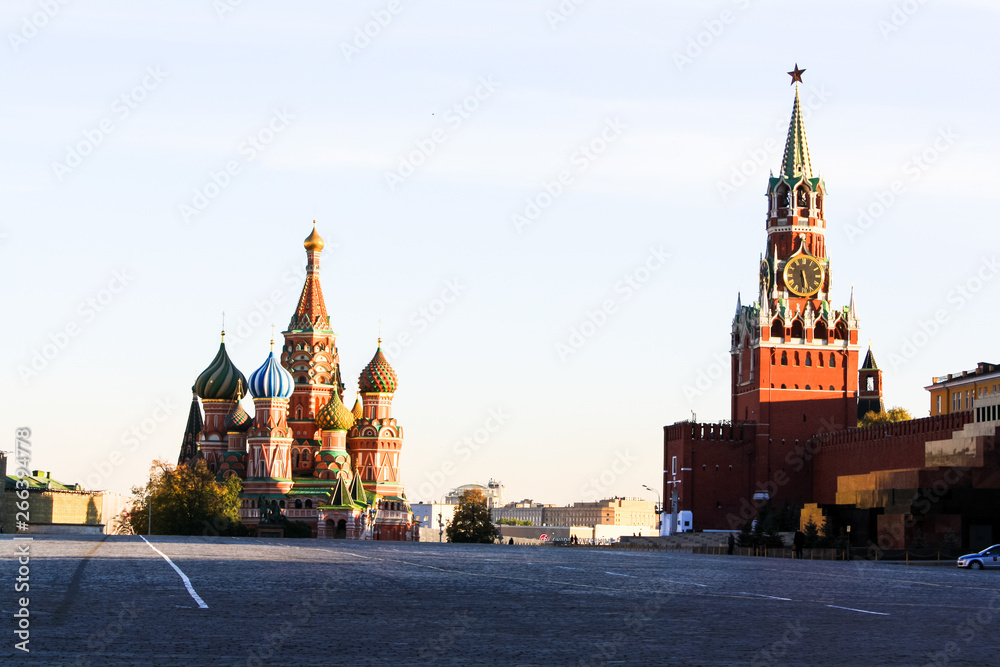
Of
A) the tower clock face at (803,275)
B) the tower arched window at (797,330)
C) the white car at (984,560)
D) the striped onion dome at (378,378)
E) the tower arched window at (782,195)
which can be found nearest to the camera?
the white car at (984,560)

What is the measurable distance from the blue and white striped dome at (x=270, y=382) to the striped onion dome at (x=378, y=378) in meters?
7.85

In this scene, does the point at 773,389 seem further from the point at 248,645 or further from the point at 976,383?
the point at 248,645

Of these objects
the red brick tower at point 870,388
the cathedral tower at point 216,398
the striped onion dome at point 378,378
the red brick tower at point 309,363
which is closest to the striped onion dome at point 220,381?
the cathedral tower at point 216,398

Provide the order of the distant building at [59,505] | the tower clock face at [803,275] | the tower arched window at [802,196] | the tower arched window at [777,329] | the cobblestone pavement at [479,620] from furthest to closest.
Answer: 1. the distant building at [59,505]
2. the tower arched window at [802,196]
3. the tower clock face at [803,275]
4. the tower arched window at [777,329]
5. the cobblestone pavement at [479,620]

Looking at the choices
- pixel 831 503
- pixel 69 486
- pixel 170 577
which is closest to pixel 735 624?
pixel 170 577

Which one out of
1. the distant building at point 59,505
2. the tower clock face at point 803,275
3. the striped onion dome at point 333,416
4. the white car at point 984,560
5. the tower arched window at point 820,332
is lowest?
the distant building at point 59,505

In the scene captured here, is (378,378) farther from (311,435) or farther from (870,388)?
(870,388)

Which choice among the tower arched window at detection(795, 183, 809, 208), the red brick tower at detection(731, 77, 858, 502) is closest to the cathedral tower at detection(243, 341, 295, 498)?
the red brick tower at detection(731, 77, 858, 502)

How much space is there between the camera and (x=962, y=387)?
98.8 meters

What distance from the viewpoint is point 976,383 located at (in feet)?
315

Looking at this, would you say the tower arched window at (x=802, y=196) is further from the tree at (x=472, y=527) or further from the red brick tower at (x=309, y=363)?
the red brick tower at (x=309, y=363)

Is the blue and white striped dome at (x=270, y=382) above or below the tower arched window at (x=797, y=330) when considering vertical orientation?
below

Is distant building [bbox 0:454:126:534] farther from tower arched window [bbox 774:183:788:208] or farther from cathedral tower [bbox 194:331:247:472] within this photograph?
tower arched window [bbox 774:183:788:208]

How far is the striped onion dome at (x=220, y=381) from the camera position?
106438 mm
